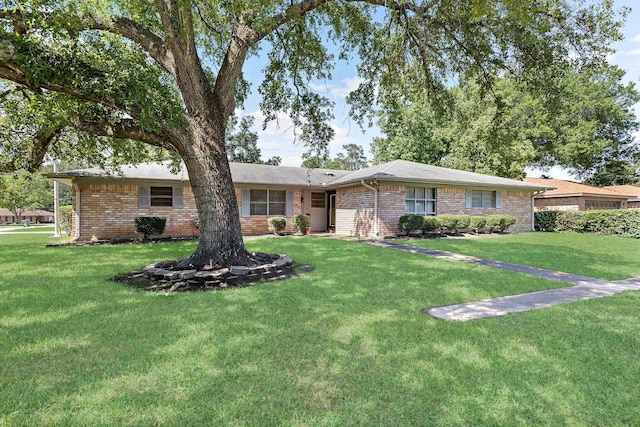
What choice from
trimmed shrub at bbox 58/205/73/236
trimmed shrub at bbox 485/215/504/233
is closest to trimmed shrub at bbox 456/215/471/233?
trimmed shrub at bbox 485/215/504/233

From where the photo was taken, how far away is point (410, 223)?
1352cm

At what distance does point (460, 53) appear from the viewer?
28.3 feet

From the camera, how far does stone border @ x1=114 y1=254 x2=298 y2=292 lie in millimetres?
5611

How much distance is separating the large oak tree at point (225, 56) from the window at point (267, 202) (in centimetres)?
598

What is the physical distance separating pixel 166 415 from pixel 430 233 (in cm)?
1410

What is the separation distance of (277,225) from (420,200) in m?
6.74

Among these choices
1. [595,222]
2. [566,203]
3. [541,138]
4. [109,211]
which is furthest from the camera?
[541,138]

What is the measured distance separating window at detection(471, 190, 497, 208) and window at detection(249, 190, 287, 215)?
9.68 m

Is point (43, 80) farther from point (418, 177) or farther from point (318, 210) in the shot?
point (318, 210)

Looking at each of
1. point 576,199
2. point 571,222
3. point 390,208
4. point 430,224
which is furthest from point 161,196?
point 576,199

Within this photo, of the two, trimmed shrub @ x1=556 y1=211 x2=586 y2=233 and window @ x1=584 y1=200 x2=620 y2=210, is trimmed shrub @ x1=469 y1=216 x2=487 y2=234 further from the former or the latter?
window @ x1=584 y1=200 x2=620 y2=210

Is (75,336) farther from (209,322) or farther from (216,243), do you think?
(216,243)

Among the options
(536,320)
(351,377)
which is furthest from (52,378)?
(536,320)

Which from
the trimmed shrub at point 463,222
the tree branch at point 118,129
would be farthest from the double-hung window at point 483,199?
the tree branch at point 118,129
